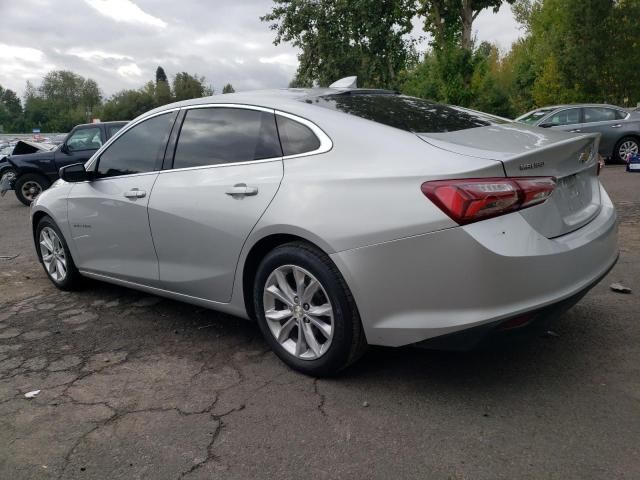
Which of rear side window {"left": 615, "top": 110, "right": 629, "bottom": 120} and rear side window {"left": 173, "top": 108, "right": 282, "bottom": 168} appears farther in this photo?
rear side window {"left": 615, "top": 110, "right": 629, "bottom": 120}

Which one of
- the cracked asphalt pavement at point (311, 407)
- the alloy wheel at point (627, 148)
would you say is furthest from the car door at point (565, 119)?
the cracked asphalt pavement at point (311, 407)

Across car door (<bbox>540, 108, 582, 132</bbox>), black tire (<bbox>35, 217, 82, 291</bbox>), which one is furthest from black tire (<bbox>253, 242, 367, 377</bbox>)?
car door (<bbox>540, 108, 582, 132</bbox>)

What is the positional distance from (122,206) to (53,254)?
153cm

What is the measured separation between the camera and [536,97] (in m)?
29.8

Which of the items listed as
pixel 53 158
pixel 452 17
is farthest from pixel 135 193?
pixel 452 17

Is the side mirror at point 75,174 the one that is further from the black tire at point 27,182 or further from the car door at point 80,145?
the black tire at point 27,182

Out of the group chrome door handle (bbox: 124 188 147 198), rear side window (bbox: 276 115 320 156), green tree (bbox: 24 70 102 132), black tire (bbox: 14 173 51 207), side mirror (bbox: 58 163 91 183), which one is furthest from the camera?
green tree (bbox: 24 70 102 132)

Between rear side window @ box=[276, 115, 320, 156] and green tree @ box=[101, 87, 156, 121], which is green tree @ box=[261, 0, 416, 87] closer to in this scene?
rear side window @ box=[276, 115, 320, 156]

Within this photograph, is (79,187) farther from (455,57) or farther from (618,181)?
(455,57)

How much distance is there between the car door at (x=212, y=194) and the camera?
327 centimetres

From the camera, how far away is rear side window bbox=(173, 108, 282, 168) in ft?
11.1

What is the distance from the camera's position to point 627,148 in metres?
13.6

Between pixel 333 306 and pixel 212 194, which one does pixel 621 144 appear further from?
pixel 333 306

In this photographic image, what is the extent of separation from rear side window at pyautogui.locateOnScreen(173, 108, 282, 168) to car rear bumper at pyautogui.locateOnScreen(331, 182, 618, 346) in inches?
37.6
